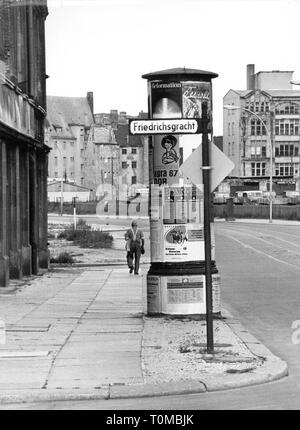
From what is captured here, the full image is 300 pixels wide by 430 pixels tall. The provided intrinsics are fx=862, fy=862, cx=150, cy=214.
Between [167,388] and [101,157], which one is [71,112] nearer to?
[101,157]

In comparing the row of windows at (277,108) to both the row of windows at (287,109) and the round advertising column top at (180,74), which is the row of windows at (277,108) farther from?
the round advertising column top at (180,74)

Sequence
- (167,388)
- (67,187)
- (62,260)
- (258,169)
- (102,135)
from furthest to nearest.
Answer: (102,135) → (67,187) → (258,169) → (62,260) → (167,388)

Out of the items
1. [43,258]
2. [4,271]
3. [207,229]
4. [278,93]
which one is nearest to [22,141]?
[4,271]

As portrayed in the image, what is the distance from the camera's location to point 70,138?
5226 inches

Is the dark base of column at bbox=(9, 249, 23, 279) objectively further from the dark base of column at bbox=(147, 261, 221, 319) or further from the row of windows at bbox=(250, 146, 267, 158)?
the row of windows at bbox=(250, 146, 267, 158)

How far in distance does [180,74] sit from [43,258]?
13.2 metres

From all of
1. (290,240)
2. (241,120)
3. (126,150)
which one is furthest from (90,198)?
(290,240)

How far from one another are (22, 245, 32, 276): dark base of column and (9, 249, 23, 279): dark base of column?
35.9 inches

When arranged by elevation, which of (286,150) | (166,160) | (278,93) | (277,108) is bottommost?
(166,160)

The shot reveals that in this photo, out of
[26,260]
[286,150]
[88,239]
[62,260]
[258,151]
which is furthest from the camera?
[286,150]

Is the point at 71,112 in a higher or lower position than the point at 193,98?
higher

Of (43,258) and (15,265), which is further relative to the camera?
(43,258)

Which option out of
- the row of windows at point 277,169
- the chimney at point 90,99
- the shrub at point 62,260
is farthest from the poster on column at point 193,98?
the chimney at point 90,99

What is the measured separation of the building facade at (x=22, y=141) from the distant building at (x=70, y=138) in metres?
104
